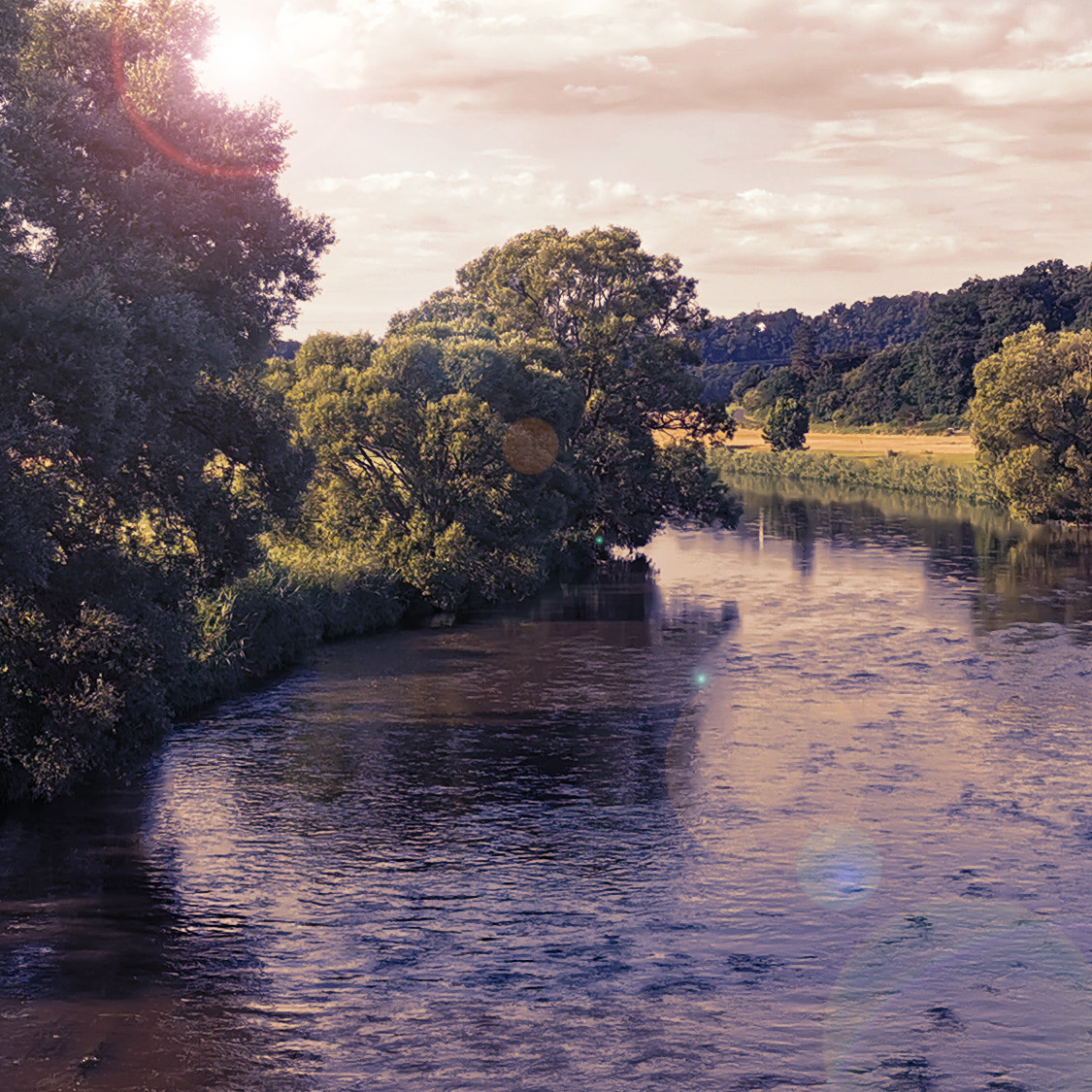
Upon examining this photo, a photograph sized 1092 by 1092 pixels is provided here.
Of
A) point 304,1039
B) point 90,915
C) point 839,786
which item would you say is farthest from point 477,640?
point 304,1039

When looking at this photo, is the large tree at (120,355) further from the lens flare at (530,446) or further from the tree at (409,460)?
the lens flare at (530,446)

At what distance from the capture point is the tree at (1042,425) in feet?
286

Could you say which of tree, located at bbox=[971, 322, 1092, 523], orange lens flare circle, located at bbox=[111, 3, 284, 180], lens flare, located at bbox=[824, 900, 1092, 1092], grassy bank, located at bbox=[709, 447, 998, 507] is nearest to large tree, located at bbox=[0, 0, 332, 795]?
orange lens flare circle, located at bbox=[111, 3, 284, 180]

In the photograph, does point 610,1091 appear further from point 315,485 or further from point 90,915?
point 315,485

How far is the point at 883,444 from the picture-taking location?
165875 millimetres

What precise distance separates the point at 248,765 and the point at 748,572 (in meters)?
40.2

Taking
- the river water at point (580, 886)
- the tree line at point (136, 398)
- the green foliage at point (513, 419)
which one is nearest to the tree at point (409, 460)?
the green foliage at point (513, 419)

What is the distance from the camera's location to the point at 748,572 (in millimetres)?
67938

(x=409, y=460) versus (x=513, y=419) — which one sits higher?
(x=513, y=419)

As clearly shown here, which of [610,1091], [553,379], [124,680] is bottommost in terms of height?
[610,1091]

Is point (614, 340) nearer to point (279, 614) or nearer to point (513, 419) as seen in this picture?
point (513, 419)

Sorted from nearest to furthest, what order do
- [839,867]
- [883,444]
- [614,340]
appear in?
[839,867] < [614,340] < [883,444]

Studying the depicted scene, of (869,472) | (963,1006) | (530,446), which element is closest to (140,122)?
(963,1006)

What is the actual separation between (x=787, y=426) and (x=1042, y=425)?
79261mm
